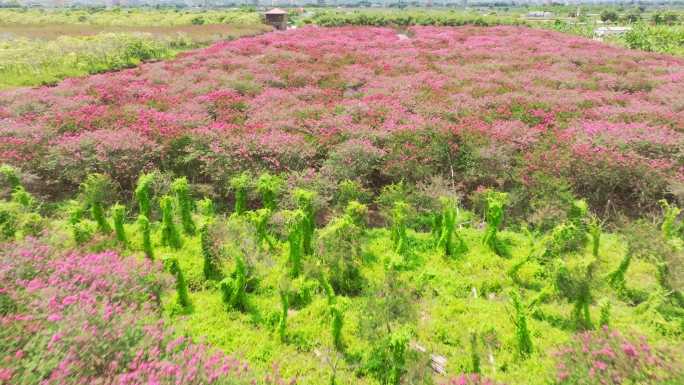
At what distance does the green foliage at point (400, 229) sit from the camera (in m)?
7.50

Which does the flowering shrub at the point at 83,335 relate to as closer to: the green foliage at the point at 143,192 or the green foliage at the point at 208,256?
the green foliage at the point at 208,256

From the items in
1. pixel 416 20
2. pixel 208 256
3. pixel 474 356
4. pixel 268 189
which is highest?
pixel 416 20

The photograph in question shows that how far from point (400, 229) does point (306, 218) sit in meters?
1.90

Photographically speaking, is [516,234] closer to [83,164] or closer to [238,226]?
[238,226]

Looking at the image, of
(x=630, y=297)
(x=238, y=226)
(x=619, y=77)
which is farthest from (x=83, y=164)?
(x=619, y=77)

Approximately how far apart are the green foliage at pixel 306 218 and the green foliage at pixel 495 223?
3577mm

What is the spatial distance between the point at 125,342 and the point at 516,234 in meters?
7.57

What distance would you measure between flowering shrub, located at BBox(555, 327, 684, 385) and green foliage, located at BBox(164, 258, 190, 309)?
17.9ft

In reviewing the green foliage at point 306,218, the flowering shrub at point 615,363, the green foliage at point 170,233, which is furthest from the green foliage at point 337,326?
the green foliage at point 170,233

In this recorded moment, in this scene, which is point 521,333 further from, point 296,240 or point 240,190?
point 240,190

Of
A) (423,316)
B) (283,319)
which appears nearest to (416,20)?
(423,316)

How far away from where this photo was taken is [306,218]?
7.16 meters

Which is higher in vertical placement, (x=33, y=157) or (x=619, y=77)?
(x=619, y=77)

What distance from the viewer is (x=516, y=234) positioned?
8398mm
